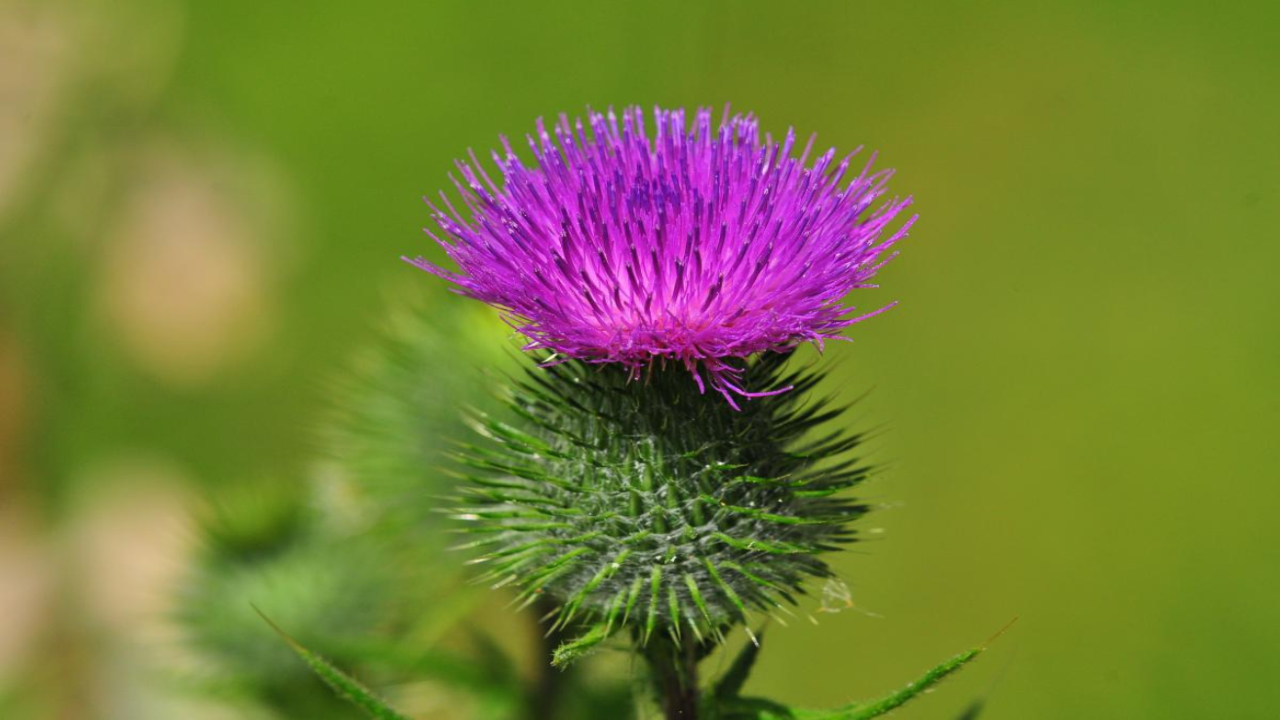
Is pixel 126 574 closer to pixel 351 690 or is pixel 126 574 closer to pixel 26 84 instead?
pixel 26 84

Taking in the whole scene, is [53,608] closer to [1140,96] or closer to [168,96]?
[168,96]

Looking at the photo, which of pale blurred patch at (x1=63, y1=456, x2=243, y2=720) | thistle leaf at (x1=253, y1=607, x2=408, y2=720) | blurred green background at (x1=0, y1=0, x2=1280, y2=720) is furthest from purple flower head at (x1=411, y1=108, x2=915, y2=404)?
pale blurred patch at (x1=63, y1=456, x2=243, y2=720)

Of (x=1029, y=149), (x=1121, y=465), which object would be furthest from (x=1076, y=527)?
(x=1029, y=149)

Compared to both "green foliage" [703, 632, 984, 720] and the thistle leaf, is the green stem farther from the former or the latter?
the thistle leaf

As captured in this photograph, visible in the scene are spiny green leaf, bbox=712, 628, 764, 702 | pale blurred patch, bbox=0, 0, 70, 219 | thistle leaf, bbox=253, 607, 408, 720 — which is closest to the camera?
thistle leaf, bbox=253, 607, 408, 720

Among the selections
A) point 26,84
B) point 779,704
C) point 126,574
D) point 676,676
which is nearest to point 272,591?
point 676,676

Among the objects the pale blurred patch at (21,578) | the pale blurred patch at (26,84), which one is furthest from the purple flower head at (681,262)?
the pale blurred patch at (26,84)
